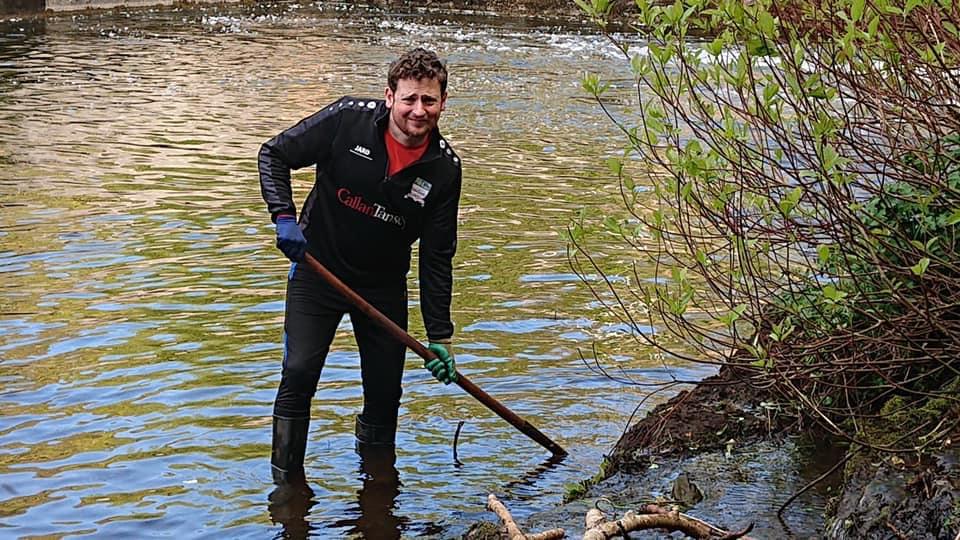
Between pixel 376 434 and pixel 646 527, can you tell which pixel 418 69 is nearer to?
pixel 376 434

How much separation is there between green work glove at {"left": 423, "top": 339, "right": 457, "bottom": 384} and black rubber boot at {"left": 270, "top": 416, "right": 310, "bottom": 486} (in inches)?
28.7

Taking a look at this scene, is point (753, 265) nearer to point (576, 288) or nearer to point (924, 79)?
point (924, 79)

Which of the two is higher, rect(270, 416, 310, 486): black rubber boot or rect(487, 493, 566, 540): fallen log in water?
rect(487, 493, 566, 540): fallen log in water

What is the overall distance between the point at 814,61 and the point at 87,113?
47.9 feet

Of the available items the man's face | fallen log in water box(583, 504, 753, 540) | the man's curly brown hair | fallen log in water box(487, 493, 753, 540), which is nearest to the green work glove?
the man's face

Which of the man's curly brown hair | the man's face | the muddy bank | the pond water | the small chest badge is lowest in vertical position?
the pond water

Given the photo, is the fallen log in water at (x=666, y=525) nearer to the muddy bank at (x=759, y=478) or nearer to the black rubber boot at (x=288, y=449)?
the muddy bank at (x=759, y=478)

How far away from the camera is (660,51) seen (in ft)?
17.0

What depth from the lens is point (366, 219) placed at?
617cm

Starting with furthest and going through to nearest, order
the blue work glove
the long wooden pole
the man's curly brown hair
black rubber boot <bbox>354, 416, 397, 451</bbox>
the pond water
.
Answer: black rubber boot <bbox>354, 416, 397, 451</bbox> → the pond water → the long wooden pole → the blue work glove → the man's curly brown hair

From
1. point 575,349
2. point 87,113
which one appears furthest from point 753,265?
point 87,113

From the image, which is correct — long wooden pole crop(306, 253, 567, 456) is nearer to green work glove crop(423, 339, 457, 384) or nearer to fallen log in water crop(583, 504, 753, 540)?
green work glove crop(423, 339, 457, 384)

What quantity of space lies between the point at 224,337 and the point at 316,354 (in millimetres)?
2716

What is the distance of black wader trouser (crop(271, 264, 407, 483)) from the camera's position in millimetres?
6344
